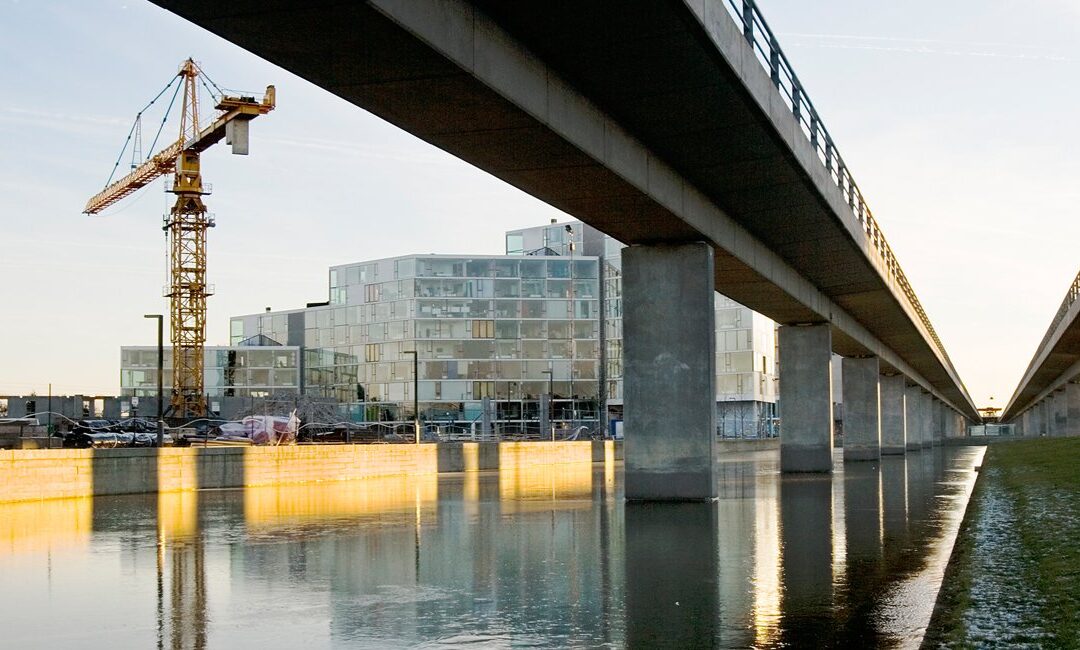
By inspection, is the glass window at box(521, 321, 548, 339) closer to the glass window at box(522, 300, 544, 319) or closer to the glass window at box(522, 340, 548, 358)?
the glass window at box(522, 340, 548, 358)

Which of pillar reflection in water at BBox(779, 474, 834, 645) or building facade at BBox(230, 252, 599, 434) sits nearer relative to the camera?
pillar reflection in water at BBox(779, 474, 834, 645)

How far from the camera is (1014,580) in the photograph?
11609 millimetres

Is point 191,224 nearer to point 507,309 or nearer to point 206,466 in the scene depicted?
point 507,309

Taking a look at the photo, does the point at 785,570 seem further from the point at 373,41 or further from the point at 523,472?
the point at 523,472

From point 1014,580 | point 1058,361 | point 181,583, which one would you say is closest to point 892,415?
point 1058,361

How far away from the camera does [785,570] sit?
47.3ft

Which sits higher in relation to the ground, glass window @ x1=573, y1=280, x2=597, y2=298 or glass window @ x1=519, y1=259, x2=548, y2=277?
glass window @ x1=519, y1=259, x2=548, y2=277

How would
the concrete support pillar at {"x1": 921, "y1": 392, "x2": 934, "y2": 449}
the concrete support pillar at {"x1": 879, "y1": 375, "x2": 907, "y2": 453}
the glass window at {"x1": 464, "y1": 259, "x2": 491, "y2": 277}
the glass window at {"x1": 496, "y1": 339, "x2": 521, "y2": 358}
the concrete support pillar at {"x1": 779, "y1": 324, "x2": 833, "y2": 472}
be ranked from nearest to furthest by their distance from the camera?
the concrete support pillar at {"x1": 779, "y1": 324, "x2": 833, "y2": 472} < the concrete support pillar at {"x1": 879, "y1": 375, "x2": 907, "y2": 453} < the concrete support pillar at {"x1": 921, "y1": 392, "x2": 934, "y2": 449} < the glass window at {"x1": 464, "y1": 259, "x2": 491, "y2": 277} < the glass window at {"x1": 496, "y1": 339, "x2": 521, "y2": 358}

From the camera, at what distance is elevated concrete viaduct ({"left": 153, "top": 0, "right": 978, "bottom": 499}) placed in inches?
578

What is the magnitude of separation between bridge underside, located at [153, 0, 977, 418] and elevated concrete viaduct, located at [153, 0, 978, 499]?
1.5 inches

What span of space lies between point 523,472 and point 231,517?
30.4m

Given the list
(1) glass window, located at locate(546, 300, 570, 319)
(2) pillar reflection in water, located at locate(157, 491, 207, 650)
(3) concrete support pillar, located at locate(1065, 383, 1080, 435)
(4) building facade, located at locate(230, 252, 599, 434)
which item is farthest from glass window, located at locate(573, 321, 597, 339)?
(2) pillar reflection in water, located at locate(157, 491, 207, 650)

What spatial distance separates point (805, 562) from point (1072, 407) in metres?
99.4

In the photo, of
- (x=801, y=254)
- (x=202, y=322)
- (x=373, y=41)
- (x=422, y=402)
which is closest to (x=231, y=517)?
(x=373, y=41)
